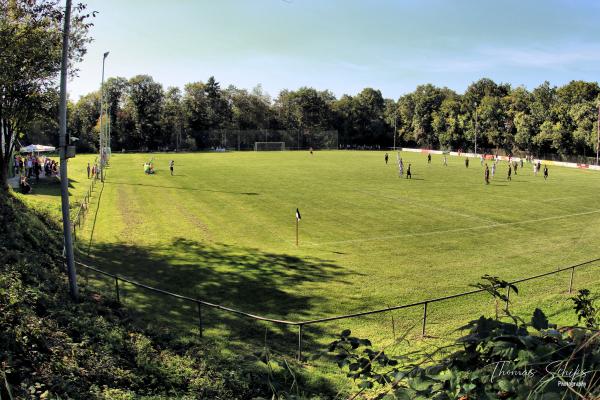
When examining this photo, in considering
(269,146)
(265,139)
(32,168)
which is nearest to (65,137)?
(32,168)

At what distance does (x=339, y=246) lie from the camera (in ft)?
71.3

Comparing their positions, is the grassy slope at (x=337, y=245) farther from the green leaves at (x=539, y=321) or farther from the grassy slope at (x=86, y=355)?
the green leaves at (x=539, y=321)

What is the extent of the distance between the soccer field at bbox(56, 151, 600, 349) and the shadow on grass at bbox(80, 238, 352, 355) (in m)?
0.08

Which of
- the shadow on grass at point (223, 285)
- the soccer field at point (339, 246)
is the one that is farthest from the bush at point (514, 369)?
the shadow on grass at point (223, 285)

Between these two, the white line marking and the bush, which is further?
the white line marking

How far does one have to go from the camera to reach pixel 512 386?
Answer: 243 cm

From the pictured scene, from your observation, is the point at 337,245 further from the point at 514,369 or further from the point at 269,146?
the point at 269,146

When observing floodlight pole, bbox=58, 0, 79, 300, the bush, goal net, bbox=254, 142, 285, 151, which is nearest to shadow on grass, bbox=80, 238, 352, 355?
floodlight pole, bbox=58, 0, 79, 300

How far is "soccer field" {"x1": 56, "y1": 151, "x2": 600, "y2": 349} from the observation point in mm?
14266

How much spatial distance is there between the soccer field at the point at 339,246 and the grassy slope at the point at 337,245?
0.07 meters

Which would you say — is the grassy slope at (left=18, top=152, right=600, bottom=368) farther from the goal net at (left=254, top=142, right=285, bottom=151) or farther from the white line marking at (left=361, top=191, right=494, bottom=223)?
the goal net at (left=254, top=142, right=285, bottom=151)

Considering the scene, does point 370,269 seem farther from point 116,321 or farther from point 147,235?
point 147,235

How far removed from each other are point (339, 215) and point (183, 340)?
62.9 feet

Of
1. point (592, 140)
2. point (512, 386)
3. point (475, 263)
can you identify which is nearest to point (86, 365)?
point (512, 386)
